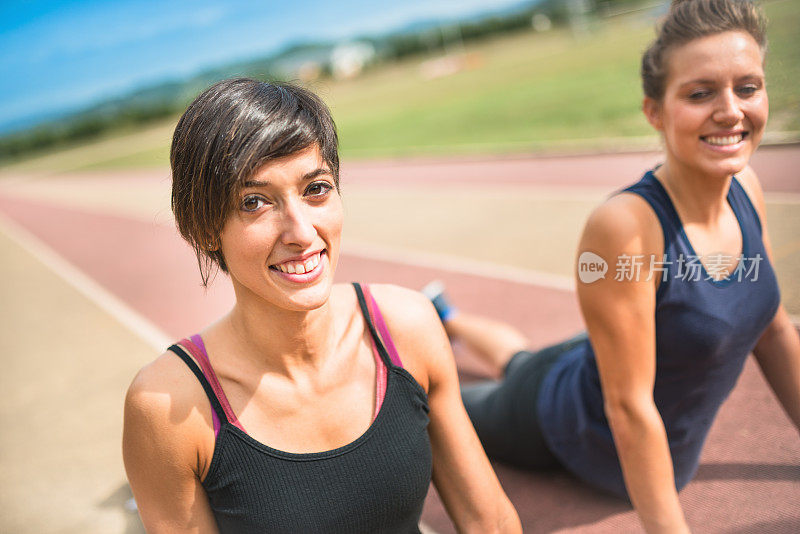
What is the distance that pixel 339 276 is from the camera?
846 cm

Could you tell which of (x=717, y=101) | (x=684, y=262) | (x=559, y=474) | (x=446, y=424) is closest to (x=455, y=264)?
(x=559, y=474)

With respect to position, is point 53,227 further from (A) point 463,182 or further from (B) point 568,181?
(B) point 568,181

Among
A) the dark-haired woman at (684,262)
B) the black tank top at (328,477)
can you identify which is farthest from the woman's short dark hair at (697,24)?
the black tank top at (328,477)

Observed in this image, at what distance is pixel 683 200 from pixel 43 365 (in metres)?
6.02

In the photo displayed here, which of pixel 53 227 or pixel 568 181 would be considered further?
pixel 53 227

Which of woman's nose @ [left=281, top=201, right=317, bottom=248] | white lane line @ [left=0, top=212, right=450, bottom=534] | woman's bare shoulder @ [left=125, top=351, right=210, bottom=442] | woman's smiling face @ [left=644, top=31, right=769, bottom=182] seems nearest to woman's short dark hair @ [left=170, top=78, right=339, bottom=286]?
woman's nose @ [left=281, top=201, right=317, bottom=248]

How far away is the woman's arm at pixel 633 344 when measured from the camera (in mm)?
2285

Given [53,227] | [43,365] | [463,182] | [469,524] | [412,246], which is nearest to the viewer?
[469,524]

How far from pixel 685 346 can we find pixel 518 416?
3.33 ft

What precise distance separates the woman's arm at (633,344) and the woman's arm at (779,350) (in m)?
0.61

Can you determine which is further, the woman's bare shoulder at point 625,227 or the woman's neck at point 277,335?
Result: the woman's bare shoulder at point 625,227

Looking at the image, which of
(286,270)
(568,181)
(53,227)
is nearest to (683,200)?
(286,270)

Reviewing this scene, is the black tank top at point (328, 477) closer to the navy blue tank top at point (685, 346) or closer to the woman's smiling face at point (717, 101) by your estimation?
the navy blue tank top at point (685, 346)

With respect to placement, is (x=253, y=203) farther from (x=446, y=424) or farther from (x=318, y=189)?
(x=446, y=424)
